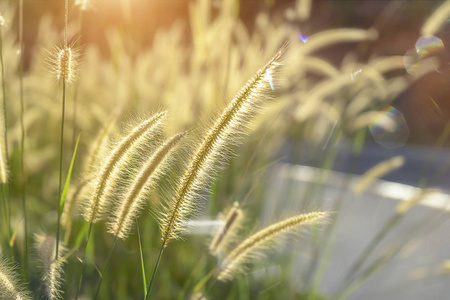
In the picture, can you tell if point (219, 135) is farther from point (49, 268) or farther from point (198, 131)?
point (198, 131)

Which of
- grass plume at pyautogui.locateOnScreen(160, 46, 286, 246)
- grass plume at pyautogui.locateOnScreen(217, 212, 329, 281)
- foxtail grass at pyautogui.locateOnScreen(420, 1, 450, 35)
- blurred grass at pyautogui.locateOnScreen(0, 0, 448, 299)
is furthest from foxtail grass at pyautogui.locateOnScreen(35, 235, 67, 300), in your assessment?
foxtail grass at pyautogui.locateOnScreen(420, 1, 450, 35)

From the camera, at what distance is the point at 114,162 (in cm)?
94

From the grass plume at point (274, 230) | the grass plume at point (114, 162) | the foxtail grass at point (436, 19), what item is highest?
the foxtail grass at point (436, 19)

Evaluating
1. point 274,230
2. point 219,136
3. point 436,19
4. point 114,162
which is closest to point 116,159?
point 114,162

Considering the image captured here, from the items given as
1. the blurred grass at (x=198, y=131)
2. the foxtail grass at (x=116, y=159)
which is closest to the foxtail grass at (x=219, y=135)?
the foxtail grass at (x=116, y=159)

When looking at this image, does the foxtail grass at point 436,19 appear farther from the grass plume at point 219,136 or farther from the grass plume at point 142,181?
the grass plume at point 142,181

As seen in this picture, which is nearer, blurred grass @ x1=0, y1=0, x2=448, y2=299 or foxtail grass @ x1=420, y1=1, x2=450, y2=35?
blurred grass @ x1=0, y1=0, x2=448, y2=299

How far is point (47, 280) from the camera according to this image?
3.15ft

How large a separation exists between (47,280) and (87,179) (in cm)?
30

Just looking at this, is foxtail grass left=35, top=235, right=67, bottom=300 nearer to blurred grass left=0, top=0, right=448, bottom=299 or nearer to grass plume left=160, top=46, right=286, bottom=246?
grass plume left=160, top=46, right=286, bottom=246

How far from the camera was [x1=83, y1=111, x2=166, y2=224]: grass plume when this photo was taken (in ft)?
3.02

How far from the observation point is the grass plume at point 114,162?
921mm

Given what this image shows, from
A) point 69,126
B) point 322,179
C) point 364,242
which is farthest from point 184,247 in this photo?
point 69,126

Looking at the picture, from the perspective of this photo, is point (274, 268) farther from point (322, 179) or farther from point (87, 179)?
point (87, 179)
